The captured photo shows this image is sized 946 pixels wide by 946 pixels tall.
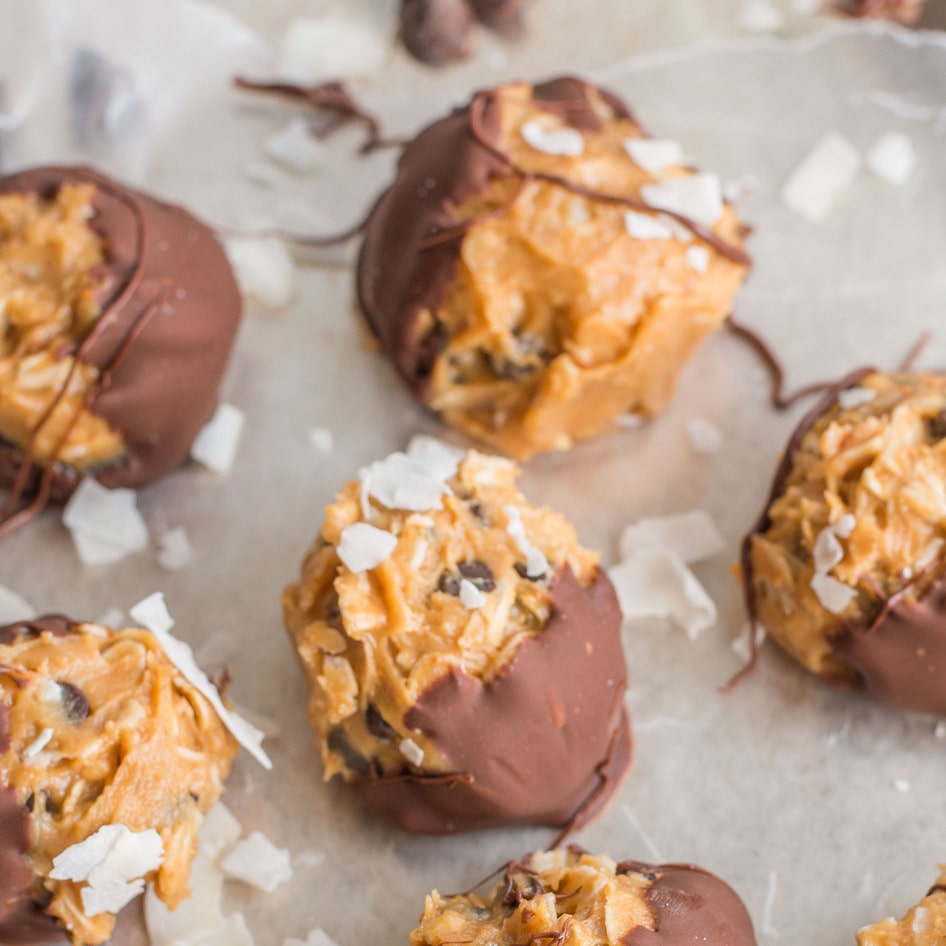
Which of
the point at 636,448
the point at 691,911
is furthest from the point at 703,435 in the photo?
the point at 691,911

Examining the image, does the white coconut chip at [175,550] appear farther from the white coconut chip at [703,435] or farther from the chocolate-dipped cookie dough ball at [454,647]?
the white coconut chip at [703,435]

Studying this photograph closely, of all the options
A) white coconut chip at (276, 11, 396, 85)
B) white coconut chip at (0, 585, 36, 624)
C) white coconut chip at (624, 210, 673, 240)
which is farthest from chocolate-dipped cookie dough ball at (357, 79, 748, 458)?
white coconut chip at (0, 585, 36, 624)

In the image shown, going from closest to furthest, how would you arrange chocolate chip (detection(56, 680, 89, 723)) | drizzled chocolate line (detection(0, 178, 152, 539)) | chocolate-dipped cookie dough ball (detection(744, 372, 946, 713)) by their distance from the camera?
chocolate chip (detection(56, 680, 89, 723))
chocolate-dipped cookie dough ball (detection(744, 372, 946, 713))
drizzled chocolate line (detection(0, 178, 152, 539))

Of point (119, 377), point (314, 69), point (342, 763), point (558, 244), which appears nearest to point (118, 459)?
point (119, 377)

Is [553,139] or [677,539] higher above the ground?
[553,139]

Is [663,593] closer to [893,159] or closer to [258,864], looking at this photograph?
[258,864]

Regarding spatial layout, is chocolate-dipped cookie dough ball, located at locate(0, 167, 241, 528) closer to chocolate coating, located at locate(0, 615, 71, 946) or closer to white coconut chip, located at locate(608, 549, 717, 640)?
chocolate coating, located at locate(0, 615, 71, 946)

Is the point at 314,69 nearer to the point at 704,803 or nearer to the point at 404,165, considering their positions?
the point at 404,165
